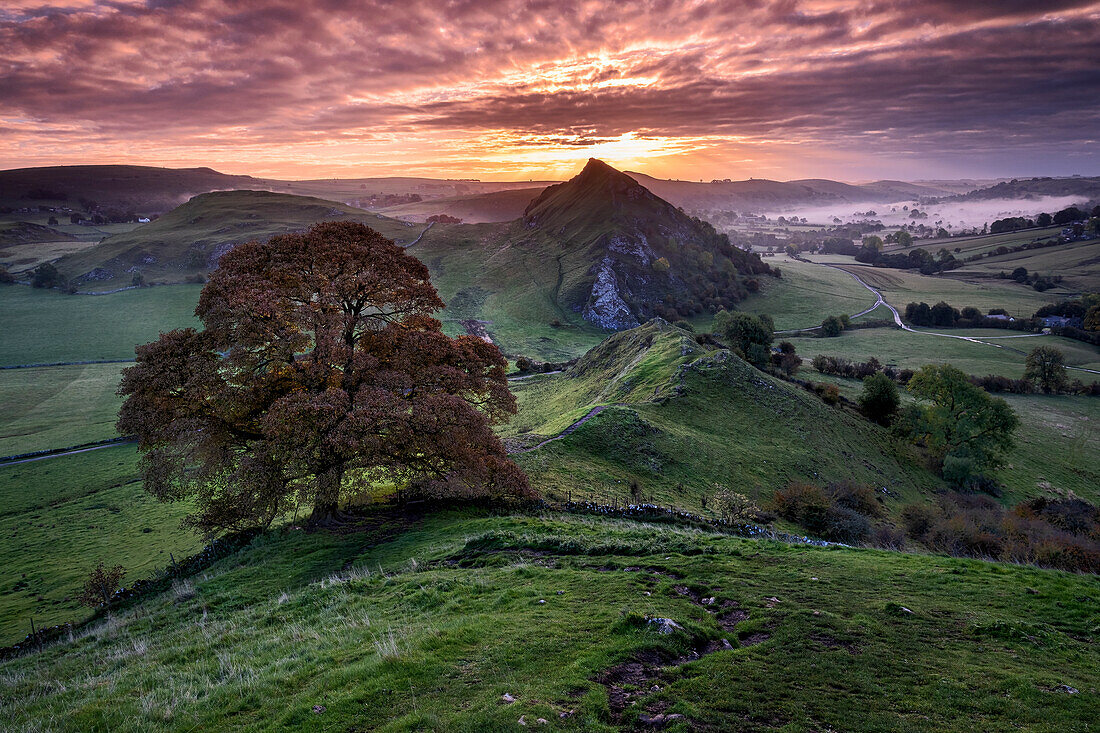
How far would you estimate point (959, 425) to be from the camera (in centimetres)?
5641

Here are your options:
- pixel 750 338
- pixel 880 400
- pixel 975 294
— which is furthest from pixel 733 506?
pixel 975 294

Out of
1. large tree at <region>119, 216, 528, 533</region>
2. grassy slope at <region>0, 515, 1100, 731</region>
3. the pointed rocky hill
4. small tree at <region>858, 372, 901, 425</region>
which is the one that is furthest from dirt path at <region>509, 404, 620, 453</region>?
the pointed rocky hill

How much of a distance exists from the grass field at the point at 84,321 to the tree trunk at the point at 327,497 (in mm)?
111984

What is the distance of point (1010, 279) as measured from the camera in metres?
189

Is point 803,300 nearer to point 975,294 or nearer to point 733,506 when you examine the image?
point 975,294

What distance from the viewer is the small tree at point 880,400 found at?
6469 cm

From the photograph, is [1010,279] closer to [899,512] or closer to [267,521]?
[899,512]

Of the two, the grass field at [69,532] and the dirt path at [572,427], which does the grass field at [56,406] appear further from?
the dirt path at [572,427]

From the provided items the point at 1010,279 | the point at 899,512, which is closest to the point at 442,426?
the point at 899,512

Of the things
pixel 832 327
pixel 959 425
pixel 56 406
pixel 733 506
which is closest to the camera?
pixel 733 506

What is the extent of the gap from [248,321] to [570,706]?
23.9 m

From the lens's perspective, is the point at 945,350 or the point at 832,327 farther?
the point at 832,327

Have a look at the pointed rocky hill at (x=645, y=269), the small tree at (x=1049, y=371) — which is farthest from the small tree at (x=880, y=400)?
the pointed rocky hill at (x=645, y=269)

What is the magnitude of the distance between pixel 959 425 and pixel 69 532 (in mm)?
87485
